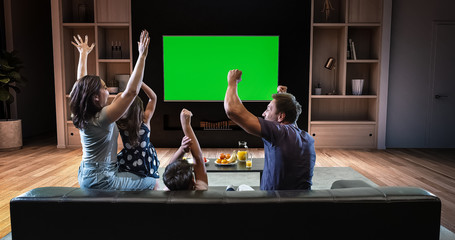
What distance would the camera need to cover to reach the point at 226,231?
4.59 ft

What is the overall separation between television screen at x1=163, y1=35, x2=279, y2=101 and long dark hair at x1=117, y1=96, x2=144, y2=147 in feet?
13.2

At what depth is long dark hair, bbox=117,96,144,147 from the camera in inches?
79.9

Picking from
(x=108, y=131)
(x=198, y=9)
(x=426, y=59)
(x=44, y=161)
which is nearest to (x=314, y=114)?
(x=426, y=59)

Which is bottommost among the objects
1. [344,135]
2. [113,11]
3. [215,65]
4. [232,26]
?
[344,135]

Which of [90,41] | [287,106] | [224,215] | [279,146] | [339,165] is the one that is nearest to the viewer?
[224,215]

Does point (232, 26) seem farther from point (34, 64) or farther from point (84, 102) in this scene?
point (84, 102)

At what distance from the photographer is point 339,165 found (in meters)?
4.89

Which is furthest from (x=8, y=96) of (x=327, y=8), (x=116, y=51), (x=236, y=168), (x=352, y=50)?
(x=352, y=50)

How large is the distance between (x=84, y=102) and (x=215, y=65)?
14.3ft

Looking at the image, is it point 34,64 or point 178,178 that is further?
point 34,64

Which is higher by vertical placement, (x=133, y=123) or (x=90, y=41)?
(x=90, y=41)

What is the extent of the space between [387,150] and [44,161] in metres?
5.21

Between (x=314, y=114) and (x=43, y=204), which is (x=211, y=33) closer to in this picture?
(x=314, y=114)

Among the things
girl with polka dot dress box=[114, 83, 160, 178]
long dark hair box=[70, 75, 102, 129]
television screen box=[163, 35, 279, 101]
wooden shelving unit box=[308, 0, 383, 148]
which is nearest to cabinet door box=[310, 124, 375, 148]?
wooden shelving unit box=[308, 0, 383, 148]
